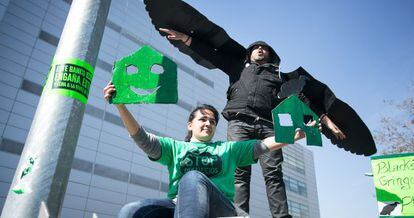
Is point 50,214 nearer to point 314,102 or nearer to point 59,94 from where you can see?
point 59,94

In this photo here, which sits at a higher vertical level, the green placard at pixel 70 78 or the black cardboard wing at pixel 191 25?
the black cardboard wing at pixel 191 25

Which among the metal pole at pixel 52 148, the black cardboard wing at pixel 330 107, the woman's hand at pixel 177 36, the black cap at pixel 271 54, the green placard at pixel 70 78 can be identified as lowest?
the metal pole at pixel 52 148

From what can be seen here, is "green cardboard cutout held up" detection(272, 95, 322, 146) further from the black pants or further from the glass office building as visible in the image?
the glass office building

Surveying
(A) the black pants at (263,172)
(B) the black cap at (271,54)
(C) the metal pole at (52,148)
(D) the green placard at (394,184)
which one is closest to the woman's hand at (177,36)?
(B) the black cap at (271,54)

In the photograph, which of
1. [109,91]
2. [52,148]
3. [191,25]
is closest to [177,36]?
[191,25]

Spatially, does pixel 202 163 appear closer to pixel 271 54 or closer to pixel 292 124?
pixel 292 124

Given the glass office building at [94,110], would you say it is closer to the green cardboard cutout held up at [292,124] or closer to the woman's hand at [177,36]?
the woman's hand at [177,36]

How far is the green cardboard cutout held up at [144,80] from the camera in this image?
1.88 m

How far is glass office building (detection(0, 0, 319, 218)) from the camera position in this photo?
1548cm

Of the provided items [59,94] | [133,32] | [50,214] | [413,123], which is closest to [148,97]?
[59,94]

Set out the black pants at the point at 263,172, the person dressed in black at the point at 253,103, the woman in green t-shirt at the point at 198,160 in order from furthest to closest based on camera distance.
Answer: the person dressed in black at the point at 253,103 < the black pants at the point at 263,172 < the woman in green t-shirt at the point at 198,160

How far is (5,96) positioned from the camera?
15.2 meters

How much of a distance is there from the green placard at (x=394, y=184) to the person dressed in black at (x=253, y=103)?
1.88m

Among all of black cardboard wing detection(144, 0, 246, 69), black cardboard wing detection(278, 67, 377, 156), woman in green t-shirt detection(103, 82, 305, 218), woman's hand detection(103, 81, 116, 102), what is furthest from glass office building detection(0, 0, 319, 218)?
black cardboard wing detection(278, 67, 377, 156)
